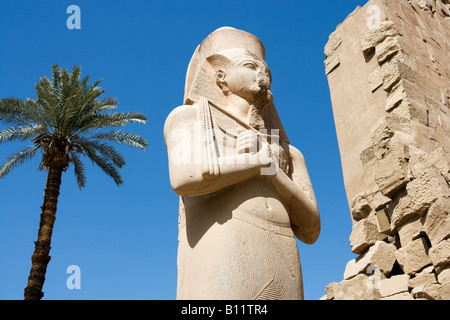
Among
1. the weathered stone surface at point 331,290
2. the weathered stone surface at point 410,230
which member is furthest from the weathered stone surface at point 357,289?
the weathered stone surface at point 410,230

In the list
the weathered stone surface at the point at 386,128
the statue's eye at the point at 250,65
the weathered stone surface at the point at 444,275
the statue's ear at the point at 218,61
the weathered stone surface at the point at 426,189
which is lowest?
the weathered stone surface at the point at 444,275

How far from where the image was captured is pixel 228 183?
2834mm

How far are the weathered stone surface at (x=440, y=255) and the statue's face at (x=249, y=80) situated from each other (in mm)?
2966

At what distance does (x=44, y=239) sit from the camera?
34.1 feet

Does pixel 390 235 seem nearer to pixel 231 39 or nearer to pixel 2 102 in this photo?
pixel 231 39

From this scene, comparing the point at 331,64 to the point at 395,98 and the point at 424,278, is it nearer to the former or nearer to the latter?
the point at 395,98

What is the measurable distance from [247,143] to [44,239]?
875 centimetres

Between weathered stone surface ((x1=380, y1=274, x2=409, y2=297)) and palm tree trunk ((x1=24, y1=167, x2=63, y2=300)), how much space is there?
740 centimetres

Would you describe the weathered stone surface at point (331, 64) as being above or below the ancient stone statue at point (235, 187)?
above

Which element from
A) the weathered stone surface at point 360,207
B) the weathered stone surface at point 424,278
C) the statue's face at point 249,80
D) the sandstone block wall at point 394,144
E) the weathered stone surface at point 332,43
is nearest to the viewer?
the statue's face at point 249,80

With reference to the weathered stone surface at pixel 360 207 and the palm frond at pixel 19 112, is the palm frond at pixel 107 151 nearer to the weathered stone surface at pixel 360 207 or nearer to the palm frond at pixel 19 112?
the palm frond at pixel 19 112

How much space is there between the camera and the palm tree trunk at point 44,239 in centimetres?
983

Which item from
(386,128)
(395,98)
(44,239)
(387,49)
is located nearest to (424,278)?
(386,128)

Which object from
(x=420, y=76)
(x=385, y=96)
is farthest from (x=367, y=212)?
(x=420, y=76)
